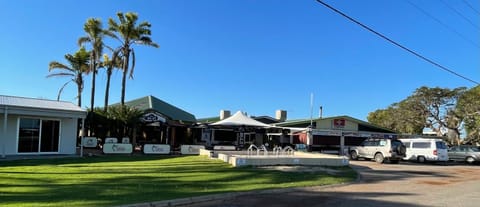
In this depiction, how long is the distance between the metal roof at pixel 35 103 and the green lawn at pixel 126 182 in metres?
4.10

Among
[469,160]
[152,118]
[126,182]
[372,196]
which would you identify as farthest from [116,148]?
[469,160]

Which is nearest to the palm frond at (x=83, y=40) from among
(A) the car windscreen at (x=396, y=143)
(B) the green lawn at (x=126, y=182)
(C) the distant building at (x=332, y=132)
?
(B) the green lawn at (x=126, y=182)

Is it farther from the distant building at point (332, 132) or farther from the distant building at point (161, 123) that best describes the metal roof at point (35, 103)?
the distant building at point (332, 132)

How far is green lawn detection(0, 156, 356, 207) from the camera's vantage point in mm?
10109

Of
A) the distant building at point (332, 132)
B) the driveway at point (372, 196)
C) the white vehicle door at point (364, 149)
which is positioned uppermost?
the distant building at point (332, 132)

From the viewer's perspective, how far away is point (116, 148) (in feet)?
83.9

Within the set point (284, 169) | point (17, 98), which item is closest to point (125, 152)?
point (17, 98)

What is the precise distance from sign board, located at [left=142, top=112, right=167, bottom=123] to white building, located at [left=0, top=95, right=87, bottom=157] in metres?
7.14

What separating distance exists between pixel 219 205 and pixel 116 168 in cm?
772

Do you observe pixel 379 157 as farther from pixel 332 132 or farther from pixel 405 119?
pixel 405 119

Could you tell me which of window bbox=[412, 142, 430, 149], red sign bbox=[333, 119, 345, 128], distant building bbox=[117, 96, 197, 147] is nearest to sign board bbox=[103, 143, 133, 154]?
distant building bbox=[117, 96, 197, 147]

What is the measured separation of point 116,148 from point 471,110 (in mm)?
39322

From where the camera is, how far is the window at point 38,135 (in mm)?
22234

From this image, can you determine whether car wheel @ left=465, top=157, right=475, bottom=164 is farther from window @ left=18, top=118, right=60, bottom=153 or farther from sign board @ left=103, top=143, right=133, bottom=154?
window @ left=18, top=118, right=60, bottom=153
